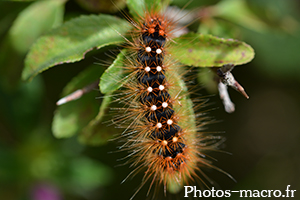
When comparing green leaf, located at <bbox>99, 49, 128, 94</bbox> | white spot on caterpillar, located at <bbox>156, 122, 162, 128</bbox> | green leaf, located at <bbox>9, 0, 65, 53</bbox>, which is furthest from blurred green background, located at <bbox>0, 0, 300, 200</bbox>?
white spot on caterpillar, located at <bbox>156, 122, 162, 128</bbox>

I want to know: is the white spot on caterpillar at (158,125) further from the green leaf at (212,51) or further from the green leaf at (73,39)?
the green leaf at (73,39)

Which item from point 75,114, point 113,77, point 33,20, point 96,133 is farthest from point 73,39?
point 33,20

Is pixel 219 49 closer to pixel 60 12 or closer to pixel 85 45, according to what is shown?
pixel 85 45

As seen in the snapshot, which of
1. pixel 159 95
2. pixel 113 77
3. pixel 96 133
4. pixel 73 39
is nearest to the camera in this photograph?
pixel 113 77

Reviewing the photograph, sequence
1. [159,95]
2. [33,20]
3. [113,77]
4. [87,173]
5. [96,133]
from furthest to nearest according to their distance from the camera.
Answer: [87,173] → [33,20] → [96,133] → [159,95] → [113,77]

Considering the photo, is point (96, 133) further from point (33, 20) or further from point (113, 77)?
point (33, 20)

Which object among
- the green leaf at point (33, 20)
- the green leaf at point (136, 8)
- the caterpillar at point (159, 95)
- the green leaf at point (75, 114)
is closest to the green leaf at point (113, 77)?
the caterpillar at point (159, 95)

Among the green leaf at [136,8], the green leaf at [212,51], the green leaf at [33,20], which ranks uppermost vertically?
the green leaf at [33,20]

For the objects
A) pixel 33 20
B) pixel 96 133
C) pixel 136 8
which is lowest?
pixel 96 133
